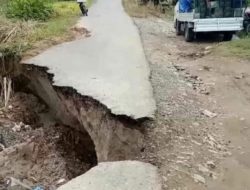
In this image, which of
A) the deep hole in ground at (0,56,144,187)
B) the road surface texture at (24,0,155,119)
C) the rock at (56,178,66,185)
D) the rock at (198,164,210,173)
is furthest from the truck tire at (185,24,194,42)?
the rock at (198,164,210,173)

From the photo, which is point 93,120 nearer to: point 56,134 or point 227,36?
point 56,134

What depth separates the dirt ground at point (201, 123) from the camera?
16.9 ft

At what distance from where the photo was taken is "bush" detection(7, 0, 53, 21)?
14.4 metres

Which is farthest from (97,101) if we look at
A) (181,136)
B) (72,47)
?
(72,47)

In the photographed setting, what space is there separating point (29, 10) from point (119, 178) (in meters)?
10.7

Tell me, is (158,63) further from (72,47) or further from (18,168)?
(18,168)

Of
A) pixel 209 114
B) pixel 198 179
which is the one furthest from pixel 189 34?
pixel 198 179

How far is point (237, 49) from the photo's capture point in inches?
428

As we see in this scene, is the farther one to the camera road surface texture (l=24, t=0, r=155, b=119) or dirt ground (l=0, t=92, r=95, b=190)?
dirt ground (l=0, t=92, r=95, b=190)

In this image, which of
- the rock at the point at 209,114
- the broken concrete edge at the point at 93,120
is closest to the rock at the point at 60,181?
Result: the broken concrete edge at the point at 93,120

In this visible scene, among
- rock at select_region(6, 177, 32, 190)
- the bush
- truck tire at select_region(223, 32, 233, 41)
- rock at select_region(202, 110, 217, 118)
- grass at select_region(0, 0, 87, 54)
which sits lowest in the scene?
rock at select_region(6, 177, 32, 190)

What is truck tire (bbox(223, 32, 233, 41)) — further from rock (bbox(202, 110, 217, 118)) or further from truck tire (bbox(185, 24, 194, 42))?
rock (bbox(202, 110, 217, 118))

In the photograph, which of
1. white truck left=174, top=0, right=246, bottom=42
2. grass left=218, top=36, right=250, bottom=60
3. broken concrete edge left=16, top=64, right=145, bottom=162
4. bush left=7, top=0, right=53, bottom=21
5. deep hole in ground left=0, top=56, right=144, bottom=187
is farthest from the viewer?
bush left=7, top=0, right=53, bottom=21

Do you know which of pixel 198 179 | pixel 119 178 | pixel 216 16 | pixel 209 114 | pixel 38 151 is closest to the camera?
pixel 119 178
